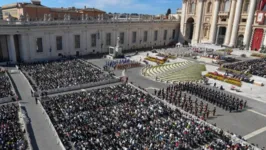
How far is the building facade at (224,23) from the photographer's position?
63.3 m

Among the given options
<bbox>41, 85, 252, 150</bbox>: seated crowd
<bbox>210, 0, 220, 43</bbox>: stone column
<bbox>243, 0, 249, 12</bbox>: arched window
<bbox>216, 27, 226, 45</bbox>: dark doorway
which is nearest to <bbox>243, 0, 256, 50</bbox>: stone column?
<bbox>243, 0, 249, 12</bbox>: arched window

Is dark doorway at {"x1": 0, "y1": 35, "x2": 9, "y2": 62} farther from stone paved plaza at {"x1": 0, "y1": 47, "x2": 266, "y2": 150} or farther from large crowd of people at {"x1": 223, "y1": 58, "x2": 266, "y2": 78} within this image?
large crowd of people at {"x1": 223, "y1": 58, "x2": 266, "y2": 78}

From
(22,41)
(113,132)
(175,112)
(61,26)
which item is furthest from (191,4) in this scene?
(113,132)

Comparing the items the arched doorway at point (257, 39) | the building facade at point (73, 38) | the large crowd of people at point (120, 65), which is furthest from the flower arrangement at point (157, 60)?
the arched doorway at point (257, 39)

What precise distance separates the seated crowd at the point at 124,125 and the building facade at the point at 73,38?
83.9ft

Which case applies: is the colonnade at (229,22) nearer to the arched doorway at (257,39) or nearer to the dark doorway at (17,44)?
the arched doorway at (257,39)

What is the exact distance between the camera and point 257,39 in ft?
210

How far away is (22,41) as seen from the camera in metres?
48.5

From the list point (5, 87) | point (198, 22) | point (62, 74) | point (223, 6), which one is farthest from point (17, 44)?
point (223, 6)

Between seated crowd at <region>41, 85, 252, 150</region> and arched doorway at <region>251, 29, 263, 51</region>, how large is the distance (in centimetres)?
4937

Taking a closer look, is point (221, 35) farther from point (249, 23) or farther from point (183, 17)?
point (183, 17)

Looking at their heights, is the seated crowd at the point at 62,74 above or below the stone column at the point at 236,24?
below

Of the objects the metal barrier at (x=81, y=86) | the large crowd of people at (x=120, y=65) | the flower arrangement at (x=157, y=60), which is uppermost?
the flower arrangement at (x=157, y=60)

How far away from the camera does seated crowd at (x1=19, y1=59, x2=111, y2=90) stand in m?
34.7
